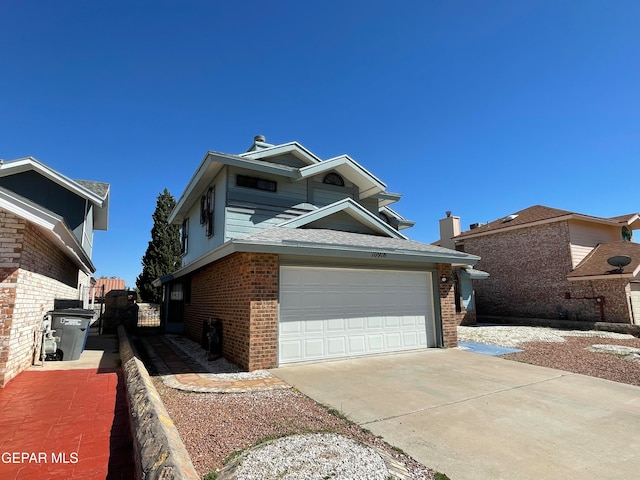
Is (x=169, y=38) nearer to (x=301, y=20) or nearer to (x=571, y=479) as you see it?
(x=301, y=20)

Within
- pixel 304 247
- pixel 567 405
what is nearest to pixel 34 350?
pixel 304 247

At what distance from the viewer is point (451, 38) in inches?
376

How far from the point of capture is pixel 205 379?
20.6 feet

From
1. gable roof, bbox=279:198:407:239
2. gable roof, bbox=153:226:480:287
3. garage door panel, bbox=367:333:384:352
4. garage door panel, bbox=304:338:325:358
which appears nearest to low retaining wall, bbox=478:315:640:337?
gable roof, bbox=153:226:480:287

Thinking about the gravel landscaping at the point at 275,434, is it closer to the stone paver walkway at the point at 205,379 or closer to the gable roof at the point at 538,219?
the stone paver walkway at the point at 205,379

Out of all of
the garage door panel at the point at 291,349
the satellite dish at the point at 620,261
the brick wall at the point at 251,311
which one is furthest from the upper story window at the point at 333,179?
the satellite dish at the point at 620,261

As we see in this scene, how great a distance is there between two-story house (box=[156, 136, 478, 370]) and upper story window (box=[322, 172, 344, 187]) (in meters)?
0.04

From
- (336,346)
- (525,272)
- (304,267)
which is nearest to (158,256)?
(304,267)

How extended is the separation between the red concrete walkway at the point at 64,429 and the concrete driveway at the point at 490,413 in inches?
106

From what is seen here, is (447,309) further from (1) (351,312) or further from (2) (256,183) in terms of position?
(2) (256,183)

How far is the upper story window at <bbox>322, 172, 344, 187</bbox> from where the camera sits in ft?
39.0

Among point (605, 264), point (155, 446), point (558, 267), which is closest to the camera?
point (155, 446)

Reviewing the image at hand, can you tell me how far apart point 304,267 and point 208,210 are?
17.3 feet

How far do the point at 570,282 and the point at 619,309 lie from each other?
2.25 meters
